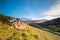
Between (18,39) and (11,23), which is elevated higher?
(11,23)

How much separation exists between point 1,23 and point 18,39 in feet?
8.80

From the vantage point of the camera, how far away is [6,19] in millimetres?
13648

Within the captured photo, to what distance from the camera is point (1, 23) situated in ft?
42.9

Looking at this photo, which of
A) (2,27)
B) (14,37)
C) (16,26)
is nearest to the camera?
(14,37)

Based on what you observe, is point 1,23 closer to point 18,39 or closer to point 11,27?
point 11,27

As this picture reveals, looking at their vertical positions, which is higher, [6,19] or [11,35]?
[6,19]

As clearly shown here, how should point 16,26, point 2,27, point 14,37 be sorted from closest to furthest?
point 14,37
point 2,27
point 16,26

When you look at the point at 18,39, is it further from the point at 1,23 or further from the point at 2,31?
the point at 1,23

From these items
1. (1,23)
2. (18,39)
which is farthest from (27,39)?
(1,23)

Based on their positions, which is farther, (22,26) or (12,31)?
(22,26)

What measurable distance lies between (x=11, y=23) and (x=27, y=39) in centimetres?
236

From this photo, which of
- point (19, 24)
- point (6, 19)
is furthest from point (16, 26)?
point (6, 19)

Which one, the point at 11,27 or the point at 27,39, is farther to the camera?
the point at 11,27

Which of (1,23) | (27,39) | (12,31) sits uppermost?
(1,23)
